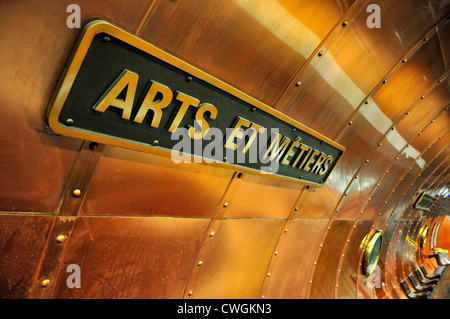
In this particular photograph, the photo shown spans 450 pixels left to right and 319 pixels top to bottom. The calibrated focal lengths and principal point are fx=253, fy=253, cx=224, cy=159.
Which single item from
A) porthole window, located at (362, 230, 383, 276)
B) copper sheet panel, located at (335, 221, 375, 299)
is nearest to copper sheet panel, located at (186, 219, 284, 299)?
copper sheet panel, located at (335, 221, 375, 299)

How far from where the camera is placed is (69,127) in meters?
0.98

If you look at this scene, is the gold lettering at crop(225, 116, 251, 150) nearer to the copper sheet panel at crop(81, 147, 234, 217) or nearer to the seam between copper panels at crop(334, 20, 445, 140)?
the copper sheet panel at crop(81, 147, 234, 217)

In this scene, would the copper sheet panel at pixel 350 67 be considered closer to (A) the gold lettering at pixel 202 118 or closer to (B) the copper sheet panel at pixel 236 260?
(A) the gold lettering at pixel 202 118

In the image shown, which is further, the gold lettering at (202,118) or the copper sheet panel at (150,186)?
the gold lettering at (202,118)

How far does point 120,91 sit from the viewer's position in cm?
105

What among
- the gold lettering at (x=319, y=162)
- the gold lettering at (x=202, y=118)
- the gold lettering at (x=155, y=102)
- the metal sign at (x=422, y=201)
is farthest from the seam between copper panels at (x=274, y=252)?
the metal sign at (x=422, y=201)

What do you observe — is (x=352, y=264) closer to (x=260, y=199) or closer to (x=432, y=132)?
(x=432, y=132)

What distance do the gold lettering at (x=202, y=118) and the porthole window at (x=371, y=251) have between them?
4153 mm

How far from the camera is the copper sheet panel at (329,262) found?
10.4 ft

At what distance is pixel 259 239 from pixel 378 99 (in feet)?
6.35

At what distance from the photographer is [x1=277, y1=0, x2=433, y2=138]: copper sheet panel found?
1.93m
